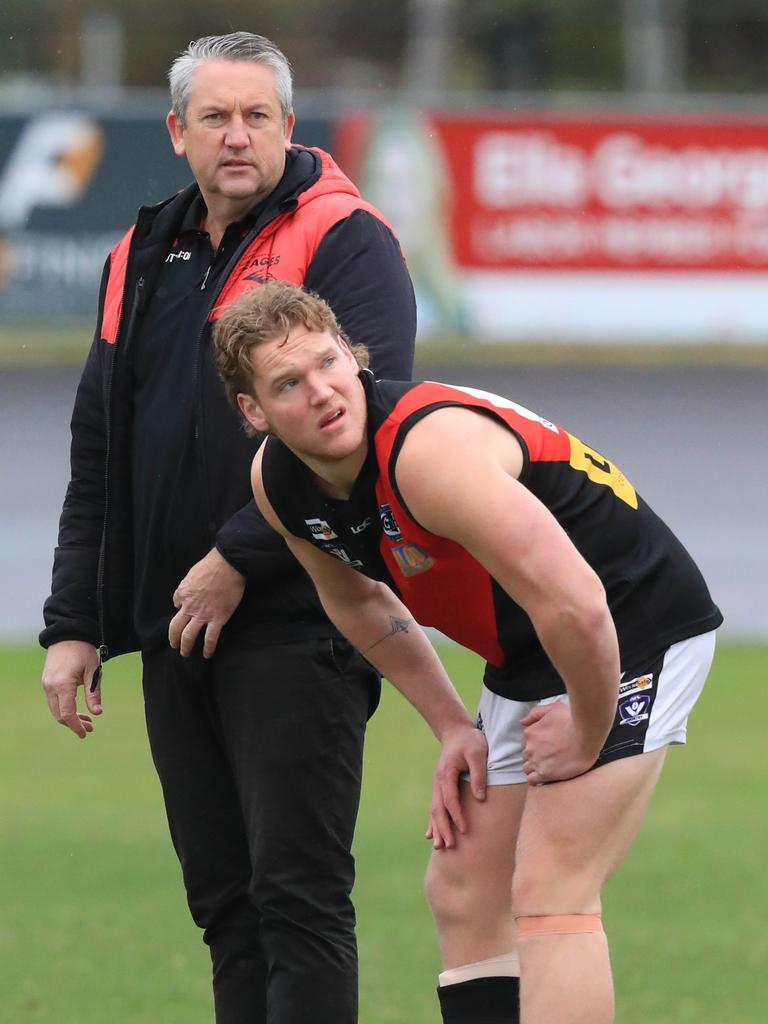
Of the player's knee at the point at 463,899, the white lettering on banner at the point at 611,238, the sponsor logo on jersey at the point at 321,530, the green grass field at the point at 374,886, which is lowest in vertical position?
the green grass field at the point at 374,886

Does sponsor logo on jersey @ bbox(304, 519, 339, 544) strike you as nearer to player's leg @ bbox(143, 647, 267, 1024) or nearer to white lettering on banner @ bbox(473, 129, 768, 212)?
player's leg @ bbox(143, 647, 267, 1024)

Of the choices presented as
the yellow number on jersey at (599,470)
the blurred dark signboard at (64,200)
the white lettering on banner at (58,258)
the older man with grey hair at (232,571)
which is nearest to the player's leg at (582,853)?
the yellow number on jersey at (599,470)

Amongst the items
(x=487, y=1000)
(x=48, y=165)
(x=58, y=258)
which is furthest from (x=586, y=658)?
(x=48, y=165)

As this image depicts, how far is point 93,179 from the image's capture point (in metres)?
19.4

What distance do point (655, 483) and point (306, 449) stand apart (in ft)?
47.7

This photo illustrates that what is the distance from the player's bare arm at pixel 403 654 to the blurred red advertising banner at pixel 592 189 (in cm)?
1610

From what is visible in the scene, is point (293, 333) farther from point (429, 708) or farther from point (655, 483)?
point (655, 483)

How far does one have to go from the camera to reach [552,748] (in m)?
3.54

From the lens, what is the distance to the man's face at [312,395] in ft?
11.3

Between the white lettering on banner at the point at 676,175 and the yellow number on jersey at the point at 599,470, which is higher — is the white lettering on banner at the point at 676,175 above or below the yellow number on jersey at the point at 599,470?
below

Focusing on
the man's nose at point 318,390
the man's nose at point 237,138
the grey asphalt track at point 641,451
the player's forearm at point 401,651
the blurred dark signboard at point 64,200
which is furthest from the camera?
the blurred dark signboard at point 64,200

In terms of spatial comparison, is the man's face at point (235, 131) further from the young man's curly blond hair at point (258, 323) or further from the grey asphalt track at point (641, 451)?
the grey asphalt track at point (641, 451)

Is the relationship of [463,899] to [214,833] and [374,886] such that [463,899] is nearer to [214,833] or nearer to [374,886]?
[214,833]

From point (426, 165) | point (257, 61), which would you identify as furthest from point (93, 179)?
point (257, 61)
